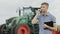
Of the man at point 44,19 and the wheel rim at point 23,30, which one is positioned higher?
the man at point 44,19

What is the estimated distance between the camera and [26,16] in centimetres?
534

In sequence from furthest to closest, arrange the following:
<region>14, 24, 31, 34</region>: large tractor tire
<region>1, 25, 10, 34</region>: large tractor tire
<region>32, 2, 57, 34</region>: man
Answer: <region>1, 25, 10, 34</region>: large tractor tire, <region>14, 24, 31, 34</region>: large tractor tire, <region>32, 2, 57, 34</region>: man

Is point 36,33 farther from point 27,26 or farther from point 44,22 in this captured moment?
point 44,22

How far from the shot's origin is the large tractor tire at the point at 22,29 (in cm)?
495

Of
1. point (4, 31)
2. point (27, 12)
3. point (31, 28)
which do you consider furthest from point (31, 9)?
point (4, 31)

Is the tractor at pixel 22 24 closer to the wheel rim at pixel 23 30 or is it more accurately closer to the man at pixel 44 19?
the wheel rim at pixel 23 30

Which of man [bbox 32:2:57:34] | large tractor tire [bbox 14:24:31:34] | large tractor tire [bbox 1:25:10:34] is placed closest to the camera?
man [bbox 32:2:57:34]

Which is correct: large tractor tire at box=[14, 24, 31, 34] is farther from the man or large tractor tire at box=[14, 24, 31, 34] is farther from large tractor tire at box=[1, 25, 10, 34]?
the man

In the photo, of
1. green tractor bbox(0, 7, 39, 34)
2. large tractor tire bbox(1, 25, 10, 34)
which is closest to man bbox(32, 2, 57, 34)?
green tractor bbox(0, 7, 39, 34)

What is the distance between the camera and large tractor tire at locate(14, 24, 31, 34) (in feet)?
16.3

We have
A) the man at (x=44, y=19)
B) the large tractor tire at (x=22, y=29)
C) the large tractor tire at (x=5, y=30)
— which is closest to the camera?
the man at (x=44, y=19)

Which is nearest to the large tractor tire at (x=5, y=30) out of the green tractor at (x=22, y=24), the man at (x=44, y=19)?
the green tractor at (x=22, y=24)

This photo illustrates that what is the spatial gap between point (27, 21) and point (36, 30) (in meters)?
0.35

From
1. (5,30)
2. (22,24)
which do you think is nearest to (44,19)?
(22,24)
